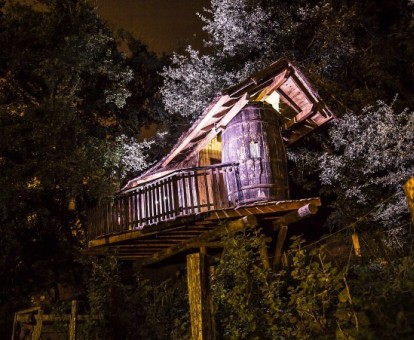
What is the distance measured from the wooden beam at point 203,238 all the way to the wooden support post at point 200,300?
2.08 m

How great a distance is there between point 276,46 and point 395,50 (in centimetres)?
451

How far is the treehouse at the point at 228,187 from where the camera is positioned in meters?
11.9

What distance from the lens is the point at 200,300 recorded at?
747 centimetres

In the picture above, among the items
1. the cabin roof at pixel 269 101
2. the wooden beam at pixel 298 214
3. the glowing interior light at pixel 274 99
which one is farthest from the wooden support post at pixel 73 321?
the glowing interior light at pixel 274 99

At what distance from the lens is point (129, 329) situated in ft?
36.4

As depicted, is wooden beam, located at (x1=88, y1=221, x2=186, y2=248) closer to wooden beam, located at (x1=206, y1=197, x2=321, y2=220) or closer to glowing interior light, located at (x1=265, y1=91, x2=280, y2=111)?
wooden beam, located at (x1=206, y1=197, x2=321, y2=220)

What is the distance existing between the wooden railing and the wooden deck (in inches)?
13.6

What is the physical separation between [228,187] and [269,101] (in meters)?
3.50

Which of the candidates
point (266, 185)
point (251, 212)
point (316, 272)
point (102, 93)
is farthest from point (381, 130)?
point (102, 93)

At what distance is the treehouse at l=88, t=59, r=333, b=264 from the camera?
1185 cm

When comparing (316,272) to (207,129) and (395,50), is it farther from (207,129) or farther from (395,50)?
(395,50)

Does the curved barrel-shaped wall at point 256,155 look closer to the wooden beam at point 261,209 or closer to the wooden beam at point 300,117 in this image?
the wooden beam at point 261,209

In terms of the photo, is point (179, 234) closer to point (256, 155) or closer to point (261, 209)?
point (261, 209)

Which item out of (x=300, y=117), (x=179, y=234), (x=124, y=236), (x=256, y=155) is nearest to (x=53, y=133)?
(x=124, y=236)
